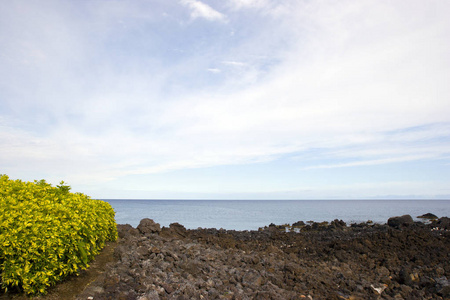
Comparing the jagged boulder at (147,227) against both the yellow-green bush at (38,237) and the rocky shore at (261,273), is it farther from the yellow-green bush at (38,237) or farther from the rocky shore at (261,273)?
the yellow-green bush at (38,237)

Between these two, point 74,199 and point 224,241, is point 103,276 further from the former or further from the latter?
point 224,241

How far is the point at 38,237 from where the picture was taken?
20.8ft

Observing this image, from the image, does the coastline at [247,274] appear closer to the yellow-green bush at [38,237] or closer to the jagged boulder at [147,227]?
the jagged boulder at [147,227]

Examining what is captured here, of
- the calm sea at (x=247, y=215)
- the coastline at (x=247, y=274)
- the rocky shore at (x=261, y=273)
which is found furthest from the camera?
the calm sea at (x=247, y=215)

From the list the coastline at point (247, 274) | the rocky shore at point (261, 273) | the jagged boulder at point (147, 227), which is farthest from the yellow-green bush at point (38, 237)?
the jagged boulder at point (147, 227)

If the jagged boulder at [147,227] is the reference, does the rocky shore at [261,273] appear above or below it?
below

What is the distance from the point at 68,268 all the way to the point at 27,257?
3.41 feet

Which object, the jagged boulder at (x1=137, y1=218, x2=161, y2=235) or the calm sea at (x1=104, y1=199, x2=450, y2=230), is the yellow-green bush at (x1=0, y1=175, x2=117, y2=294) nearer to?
the jagged boulder at (x1=137, y1=218, x2=161, y2=235)

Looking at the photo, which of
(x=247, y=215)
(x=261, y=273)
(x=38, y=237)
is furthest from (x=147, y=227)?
(x=247, y=215)

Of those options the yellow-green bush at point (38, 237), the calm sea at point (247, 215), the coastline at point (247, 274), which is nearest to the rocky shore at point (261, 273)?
the coastline at point (247, 274)

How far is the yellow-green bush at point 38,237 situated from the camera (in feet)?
19.9

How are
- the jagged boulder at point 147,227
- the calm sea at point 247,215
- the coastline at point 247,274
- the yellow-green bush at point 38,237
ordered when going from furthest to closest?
Answer: the calm sea at point 247,215
the jagged boulder at point 147,227
the coastline at point 247,274
the yellow-green bush at point 38,237

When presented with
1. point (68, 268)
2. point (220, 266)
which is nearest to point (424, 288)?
point (220, 266)

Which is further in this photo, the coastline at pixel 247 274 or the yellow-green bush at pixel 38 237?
the coastline at pixel 247 274
